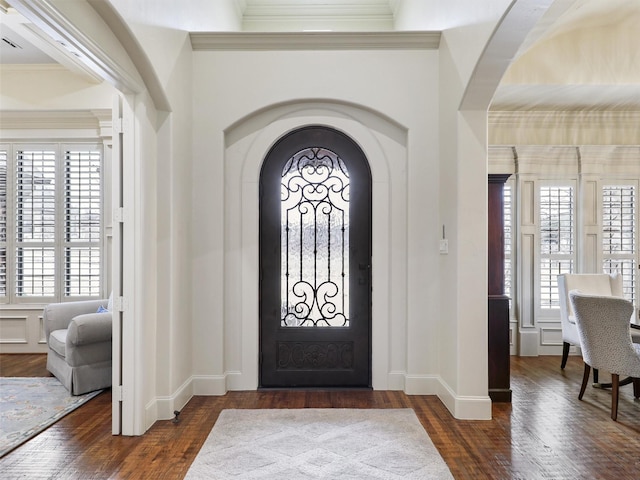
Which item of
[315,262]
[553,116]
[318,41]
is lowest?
[315,262]

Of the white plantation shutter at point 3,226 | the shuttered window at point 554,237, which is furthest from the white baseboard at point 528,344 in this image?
the white plantation shutter at point 3,226

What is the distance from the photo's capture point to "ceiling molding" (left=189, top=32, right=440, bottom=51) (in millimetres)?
3768

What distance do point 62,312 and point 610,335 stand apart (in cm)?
479

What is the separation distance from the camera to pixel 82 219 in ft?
17.3

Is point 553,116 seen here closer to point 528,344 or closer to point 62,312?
point 528,344

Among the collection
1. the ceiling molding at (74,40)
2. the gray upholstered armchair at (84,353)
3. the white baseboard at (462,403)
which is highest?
the ceiling molding at (74,40)

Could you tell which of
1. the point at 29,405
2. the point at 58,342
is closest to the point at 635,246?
the point at 58,342

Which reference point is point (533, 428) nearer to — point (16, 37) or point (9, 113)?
point (16, 37)

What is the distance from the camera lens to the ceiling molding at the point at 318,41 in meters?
3.77

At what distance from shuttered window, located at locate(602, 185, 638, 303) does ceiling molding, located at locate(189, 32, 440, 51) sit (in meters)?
3.38

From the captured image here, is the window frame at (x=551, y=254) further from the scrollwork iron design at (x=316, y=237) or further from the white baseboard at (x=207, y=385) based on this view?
the white baseboard at (x=207, y=385)

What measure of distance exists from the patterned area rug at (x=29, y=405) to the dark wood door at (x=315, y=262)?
160cm

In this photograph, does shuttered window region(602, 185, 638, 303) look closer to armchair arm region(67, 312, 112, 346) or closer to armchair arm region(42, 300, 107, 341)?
armchair arm region(67, 312, 112, 346)

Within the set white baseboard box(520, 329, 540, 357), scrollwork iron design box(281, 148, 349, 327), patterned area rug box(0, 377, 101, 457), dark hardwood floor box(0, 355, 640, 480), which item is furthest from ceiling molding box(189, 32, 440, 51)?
white baseboard box(520, 329, 540, 357)
